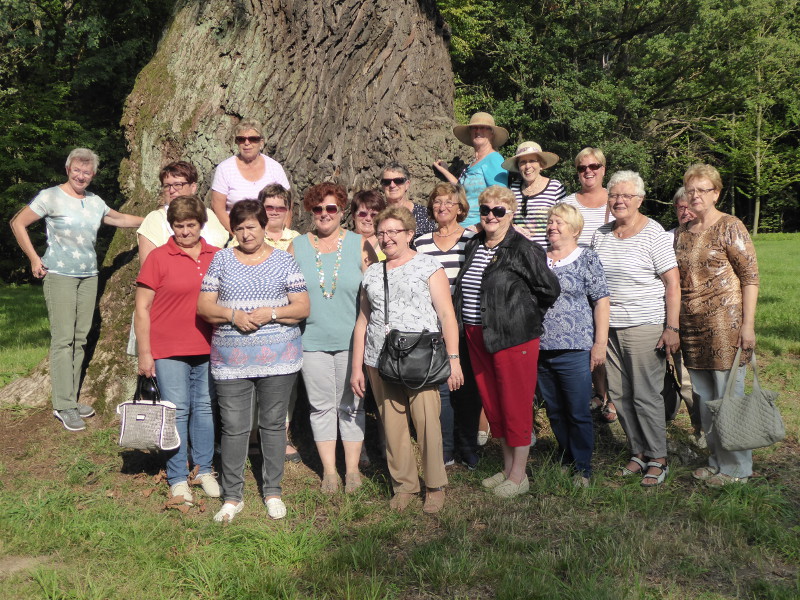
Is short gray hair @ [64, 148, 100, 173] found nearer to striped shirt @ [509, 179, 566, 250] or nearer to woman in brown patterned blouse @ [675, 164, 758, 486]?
striped shirt @ [509, 179, 566, 250]

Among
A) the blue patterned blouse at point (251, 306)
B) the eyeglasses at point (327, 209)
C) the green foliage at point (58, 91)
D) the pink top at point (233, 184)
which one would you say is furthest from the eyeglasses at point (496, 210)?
the green foliage at point (58, 91)

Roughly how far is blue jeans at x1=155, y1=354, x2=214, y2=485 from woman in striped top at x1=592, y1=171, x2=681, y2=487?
2682 millimetres

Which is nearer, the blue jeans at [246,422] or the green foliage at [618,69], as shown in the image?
the blue jeans at [246,422]

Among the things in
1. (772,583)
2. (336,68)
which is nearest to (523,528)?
(772,583)

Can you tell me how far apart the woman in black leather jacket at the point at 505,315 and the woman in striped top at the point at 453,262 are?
19 cm

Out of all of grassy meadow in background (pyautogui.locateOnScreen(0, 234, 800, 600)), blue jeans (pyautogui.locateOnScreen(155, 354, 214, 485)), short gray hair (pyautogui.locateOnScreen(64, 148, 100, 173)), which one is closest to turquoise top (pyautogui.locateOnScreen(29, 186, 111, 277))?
short gray hair (pyautogui.locateOnScreen(64, 148, 100, 173))

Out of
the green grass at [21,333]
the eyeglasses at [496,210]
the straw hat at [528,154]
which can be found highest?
the straw hat at [528,154]

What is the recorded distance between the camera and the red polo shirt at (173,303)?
4402 mm

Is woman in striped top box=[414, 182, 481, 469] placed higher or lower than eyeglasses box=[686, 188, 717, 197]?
lower

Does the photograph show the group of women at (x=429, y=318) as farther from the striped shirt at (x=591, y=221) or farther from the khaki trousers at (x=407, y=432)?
the striped shirt at (x=591, y=221)

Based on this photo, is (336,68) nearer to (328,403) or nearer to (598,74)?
(328,403)

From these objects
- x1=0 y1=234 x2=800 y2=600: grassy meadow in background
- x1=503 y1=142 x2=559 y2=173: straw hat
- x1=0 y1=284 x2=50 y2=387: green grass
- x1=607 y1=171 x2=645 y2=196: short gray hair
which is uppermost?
x1=503 y1=142 x2=559 y2=173: straw hat

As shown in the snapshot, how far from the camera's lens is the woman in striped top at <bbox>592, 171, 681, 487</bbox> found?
4680 mm

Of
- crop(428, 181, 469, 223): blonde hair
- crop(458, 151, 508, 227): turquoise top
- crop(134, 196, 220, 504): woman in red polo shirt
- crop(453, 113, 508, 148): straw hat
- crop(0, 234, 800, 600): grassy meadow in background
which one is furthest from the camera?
crop(453, 113, 508, 148): straw hat
